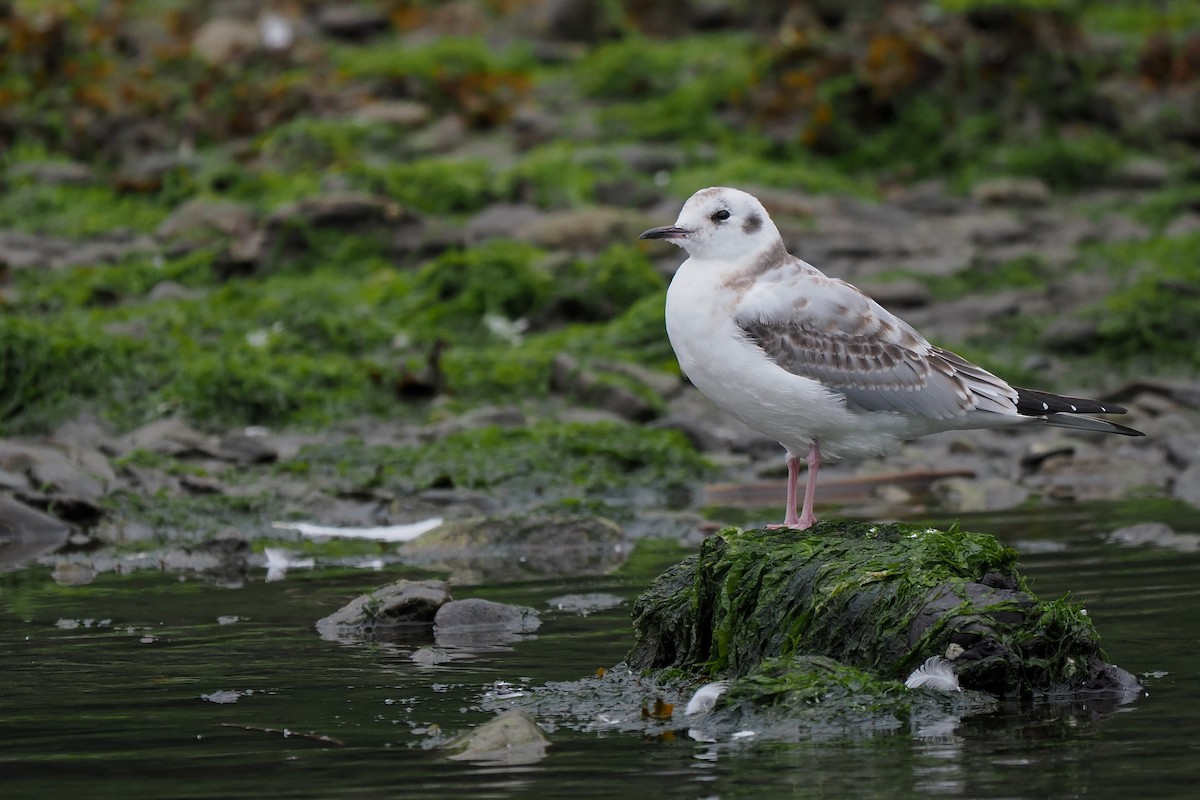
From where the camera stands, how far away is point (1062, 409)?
316 inches

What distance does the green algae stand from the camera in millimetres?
6449

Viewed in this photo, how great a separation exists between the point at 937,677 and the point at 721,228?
2368 mm

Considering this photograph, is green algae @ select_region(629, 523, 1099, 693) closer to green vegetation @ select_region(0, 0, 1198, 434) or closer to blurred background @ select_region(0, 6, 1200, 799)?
blurred background @ select_region(0, 6, 1200, 799)

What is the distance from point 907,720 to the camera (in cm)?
616

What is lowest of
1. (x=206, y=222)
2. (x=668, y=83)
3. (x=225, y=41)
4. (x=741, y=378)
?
(x=741, y=378)

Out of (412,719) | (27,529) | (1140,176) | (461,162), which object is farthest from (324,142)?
(412,719)

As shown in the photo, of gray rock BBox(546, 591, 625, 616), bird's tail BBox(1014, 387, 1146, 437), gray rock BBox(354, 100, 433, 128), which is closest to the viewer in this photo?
bird's tail BBox(1014, 387, 1146, 437)

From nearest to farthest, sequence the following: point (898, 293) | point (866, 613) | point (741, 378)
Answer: point (866, 613) → point (741, 378) → point (898, 293)

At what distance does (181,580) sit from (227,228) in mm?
8391

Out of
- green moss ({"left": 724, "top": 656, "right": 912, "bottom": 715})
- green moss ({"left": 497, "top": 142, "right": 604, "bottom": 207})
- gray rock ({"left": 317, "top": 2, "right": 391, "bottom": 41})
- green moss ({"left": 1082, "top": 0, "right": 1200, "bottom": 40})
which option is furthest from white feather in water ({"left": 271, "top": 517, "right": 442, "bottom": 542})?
green moss ({"left": 1082, "top": 0, "right": 1200, "bottom": 40})

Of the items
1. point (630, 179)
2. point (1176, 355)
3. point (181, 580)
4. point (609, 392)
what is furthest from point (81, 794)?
point (630, 179)

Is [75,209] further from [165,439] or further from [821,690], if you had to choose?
[821,690]

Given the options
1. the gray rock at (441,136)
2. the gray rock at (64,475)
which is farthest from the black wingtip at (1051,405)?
the gray rock at (441,136)

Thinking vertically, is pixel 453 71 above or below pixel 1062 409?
above
